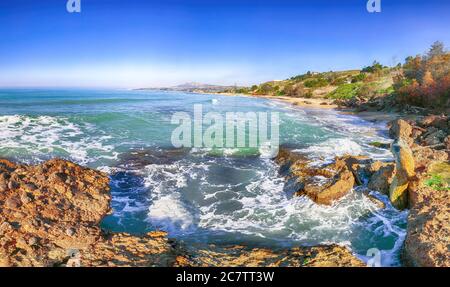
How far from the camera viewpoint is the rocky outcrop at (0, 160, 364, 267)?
5289 millimetres

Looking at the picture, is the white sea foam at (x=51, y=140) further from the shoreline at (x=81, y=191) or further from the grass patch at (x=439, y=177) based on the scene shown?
the grass patch at (x=439, y=177)

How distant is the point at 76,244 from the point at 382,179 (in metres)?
7.79

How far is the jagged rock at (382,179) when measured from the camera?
873 cm

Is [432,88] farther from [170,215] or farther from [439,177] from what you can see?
[170,215]

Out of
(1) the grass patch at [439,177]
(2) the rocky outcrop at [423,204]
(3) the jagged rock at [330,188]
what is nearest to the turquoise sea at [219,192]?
(3) the jagged rock at [330,188]

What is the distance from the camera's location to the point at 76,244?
5746 mm

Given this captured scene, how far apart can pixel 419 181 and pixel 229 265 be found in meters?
5.56

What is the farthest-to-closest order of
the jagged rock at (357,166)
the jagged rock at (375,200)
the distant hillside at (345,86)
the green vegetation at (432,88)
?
1. the distant hillside at (345,86)
2. the green vegetation at (432,88)
3. the jagged rock at (357,166)
4. the jagged rock at (375,200)

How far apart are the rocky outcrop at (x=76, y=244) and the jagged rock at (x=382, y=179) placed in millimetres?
3475

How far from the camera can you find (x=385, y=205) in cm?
833

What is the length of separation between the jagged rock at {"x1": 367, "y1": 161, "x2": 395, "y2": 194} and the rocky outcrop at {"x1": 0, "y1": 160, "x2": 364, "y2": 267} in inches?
137

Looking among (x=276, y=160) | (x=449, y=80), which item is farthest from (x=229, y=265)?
(x=449, y=80)

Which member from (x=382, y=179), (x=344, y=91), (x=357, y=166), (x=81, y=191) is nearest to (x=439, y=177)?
(x=382, y=179)

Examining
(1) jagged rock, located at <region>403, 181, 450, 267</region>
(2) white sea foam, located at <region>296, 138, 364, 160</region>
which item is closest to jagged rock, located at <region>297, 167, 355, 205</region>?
(1) jagged rock, located at <region>403, 181, 450, 267</region>
